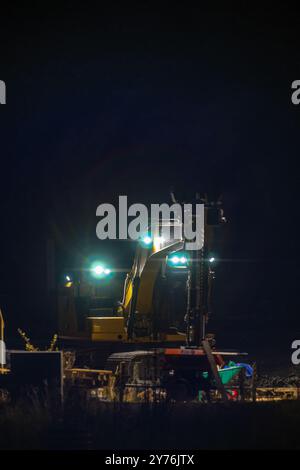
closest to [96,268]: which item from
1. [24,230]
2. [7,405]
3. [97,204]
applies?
[7,405]

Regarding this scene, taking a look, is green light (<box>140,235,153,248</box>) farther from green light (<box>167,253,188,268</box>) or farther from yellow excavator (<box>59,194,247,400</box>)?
green light (<box>167,253,188,268</box>)

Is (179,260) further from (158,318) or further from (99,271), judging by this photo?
(99,271)

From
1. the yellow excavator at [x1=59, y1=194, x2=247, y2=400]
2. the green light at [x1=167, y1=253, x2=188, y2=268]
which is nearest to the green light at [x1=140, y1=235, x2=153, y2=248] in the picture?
the yellow excavator at [x1=59, y1=194, x2=247, y2=400]

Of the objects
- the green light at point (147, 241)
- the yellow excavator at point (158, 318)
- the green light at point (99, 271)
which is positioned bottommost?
the yellow excavator at point (158, 318)

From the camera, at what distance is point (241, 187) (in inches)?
1784

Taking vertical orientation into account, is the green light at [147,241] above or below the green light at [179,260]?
above

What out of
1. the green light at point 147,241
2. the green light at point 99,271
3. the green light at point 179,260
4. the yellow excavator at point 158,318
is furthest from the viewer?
the green light at point 99,271

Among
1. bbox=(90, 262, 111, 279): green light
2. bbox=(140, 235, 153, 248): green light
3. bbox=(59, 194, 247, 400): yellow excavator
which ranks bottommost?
bbox=(59, 194, 247, 400): yellow excavator

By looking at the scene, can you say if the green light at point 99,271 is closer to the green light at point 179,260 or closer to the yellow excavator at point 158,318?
the yellow excavator at point 158,318

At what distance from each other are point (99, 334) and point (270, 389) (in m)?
4.41

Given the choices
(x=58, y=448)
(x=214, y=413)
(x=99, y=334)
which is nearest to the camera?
(x=58, y=448)

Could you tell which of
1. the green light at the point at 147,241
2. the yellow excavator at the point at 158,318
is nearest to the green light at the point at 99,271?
the yellow excavator at the point at 158,318
